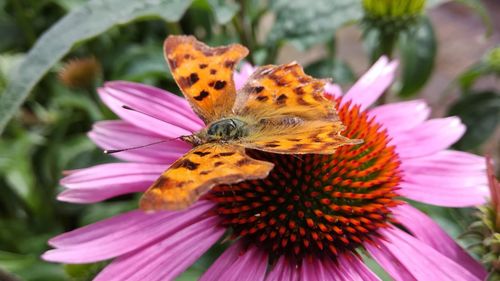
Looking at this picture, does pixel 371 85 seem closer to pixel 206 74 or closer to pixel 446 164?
pixel 446 164

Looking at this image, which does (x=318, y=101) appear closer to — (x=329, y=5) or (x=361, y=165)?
(x=361, y=165)

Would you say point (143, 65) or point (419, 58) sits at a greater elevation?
point (143, 65)

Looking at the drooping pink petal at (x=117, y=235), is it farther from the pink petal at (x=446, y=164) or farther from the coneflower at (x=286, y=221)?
the pink petal at (x=446, y=164)

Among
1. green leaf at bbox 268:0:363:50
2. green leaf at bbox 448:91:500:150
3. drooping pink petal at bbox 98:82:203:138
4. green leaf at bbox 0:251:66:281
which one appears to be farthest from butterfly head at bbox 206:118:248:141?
green leaf at bbox 448:91:500:150

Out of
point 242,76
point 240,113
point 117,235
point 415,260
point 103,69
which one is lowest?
point 415,260

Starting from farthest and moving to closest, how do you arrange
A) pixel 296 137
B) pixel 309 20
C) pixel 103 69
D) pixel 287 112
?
pixel 103 69
pixel 309 20
pixel 287 112
pixel 296 137

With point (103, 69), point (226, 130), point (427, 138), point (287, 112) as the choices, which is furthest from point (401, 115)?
point (103, 69)

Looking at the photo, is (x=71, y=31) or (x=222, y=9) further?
(x=222, y=9)
